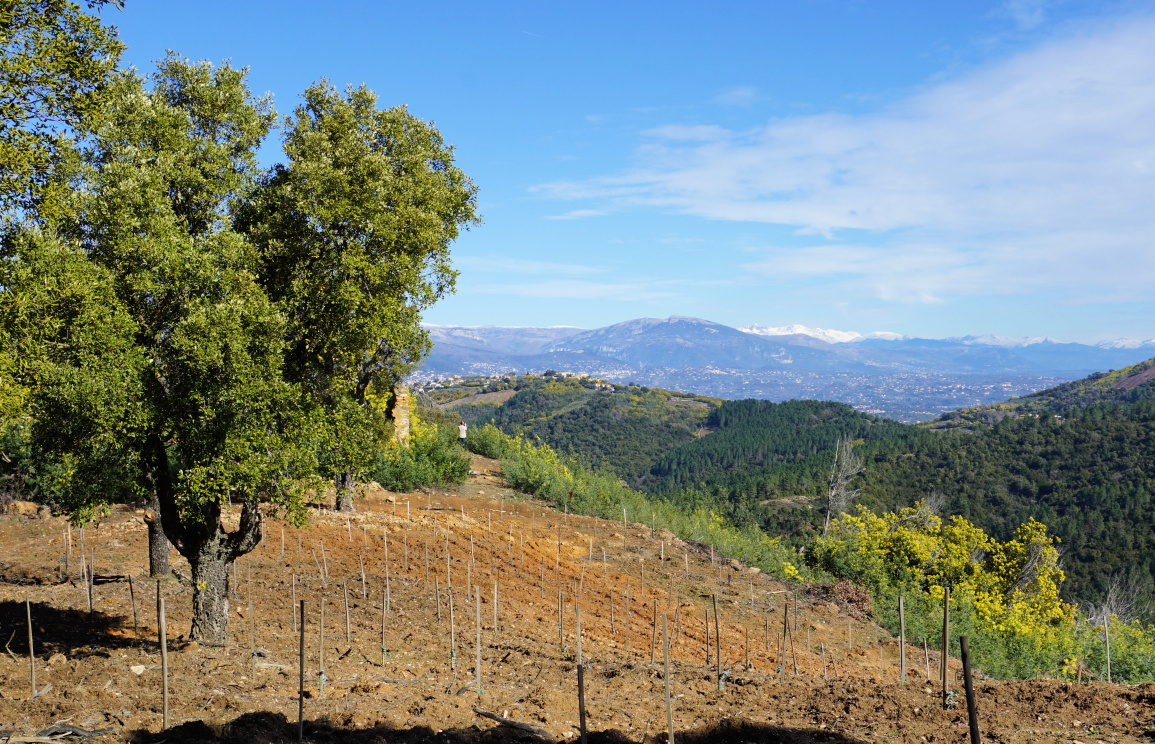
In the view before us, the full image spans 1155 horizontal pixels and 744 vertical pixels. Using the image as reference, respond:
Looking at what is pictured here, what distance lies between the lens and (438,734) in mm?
8594

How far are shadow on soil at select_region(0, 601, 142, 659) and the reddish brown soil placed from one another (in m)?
0.05

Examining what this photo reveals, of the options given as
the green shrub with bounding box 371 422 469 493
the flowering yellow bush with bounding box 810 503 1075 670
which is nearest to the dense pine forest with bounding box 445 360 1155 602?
the flowering yellow bush with bounding box 810 503 1075 670

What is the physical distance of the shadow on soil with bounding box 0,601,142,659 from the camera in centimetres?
1088

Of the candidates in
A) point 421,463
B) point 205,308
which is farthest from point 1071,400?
point 205,308

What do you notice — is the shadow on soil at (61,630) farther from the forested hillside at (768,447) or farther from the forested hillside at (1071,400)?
the forested hillside at (1071,400)

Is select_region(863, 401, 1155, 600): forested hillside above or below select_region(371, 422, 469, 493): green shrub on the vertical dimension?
below

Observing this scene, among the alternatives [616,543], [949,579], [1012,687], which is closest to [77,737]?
[1012,687]

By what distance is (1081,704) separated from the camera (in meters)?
10.3

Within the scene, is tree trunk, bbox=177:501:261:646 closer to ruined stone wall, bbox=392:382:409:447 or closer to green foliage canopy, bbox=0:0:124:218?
green foliage canopy, bbox=0:0:124:218

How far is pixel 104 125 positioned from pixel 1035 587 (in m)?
51.7

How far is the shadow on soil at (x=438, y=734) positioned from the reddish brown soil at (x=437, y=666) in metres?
0.03

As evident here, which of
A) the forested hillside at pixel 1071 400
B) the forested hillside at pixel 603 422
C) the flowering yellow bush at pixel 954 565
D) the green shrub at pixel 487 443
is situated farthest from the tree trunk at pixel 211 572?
the forested hillside at pixel 1071 400

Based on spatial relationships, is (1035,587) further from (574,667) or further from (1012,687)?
A: (574,667)

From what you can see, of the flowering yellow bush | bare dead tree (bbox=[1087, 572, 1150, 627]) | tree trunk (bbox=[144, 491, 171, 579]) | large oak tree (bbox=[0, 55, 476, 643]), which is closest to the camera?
large oak tree (bbox=[0, 55, 476, 643])
